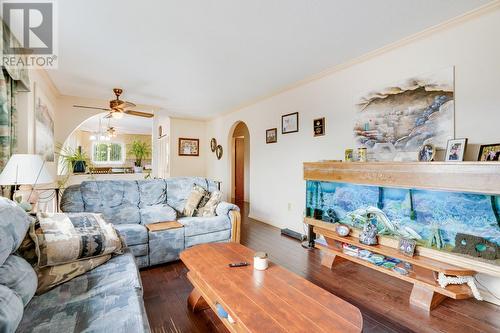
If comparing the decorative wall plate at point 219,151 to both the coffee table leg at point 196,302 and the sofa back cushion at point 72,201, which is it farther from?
the coffee table leg at point 196,302

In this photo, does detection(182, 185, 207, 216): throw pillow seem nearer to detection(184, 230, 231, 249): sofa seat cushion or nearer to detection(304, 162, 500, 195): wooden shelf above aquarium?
detection(184, 230, 231, 249): sofa seat cushion

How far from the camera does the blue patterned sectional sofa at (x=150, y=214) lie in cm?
253

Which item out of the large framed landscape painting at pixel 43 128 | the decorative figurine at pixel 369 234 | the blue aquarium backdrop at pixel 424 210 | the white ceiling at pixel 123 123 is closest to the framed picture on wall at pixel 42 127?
the large framed landscape painting at pixel 43 128

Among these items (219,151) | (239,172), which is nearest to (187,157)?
(219,151)

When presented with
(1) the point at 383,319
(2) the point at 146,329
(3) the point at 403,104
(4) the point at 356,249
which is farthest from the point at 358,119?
(2) the point at 146,329

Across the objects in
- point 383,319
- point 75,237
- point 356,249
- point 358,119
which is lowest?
point 383,319

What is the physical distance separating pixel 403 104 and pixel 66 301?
3194mm

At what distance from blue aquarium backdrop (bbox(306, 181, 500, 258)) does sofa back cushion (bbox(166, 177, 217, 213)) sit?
1.84 metres

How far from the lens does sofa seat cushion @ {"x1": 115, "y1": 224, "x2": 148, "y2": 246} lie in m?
2.42

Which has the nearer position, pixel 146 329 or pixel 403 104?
pixel 146 329

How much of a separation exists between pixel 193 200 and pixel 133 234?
0.92m

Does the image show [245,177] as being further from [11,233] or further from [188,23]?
[11,233]

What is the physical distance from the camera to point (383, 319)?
1.71 m

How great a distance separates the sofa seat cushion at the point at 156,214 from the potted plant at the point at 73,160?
2108 millimetres
